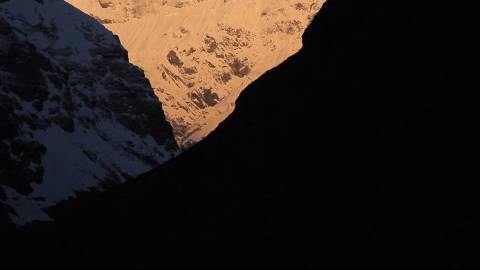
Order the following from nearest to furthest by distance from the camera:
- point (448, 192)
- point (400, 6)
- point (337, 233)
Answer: point (448, 192)
point (337, 233)
point (400, 6)

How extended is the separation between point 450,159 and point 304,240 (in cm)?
682

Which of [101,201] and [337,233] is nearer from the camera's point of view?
[337,233]

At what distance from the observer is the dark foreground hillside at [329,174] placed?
48.1 m

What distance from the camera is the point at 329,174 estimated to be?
54750 millimetres

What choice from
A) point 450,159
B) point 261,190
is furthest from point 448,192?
point 261,190

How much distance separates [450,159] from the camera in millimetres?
48438

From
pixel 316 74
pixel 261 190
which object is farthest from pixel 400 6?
pixel 261 190

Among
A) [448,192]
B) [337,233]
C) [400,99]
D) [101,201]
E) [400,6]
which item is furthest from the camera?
[101,201]

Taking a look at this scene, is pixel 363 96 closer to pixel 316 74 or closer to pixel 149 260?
pixel 316 74

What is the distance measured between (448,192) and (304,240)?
7.12m

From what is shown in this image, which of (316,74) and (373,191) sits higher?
(316,74)

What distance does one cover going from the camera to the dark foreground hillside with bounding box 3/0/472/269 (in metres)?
48.1

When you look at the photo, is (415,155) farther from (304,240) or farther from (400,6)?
(400,6)

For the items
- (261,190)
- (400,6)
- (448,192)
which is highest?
(400,6)
